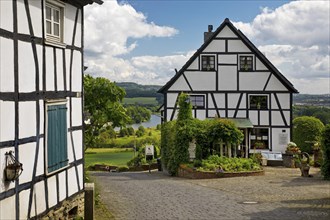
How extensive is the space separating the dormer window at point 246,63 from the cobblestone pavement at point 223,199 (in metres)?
13.1

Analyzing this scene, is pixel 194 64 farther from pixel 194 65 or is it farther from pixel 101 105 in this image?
pixel 101 105

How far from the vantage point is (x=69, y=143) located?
11.8 m

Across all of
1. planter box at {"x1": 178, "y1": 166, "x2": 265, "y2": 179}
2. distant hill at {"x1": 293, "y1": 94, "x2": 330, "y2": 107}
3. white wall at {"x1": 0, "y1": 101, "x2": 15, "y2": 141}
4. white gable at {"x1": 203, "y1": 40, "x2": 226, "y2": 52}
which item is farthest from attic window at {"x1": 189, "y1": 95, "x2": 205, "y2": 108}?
distant hill at {"x1": 293, "y1": 94, "x2": 330, "y2": 107}

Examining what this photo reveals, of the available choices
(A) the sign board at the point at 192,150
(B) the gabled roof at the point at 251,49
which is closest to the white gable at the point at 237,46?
(B) the gabled roof at the point at 251,49

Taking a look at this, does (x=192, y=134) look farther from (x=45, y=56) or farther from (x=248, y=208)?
(x=45, y=56)

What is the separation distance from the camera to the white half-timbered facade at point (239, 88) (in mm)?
32594

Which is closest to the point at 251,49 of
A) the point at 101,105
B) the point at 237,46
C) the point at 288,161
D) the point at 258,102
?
the point at 237,46

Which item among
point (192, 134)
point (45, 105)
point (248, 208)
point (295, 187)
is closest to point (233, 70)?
point (192, 134)

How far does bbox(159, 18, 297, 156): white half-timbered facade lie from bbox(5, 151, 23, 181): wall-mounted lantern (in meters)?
24.6

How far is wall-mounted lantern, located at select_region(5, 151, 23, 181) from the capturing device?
28.2ft

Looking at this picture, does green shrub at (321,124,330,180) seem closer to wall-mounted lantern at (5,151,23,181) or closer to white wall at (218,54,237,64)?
white wall at (218,54,237,64)

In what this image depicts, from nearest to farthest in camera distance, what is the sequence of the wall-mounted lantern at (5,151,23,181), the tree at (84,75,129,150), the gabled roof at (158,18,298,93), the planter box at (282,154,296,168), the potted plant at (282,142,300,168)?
1. the wall-mounted lantern at (5,151,23,181)
2. the potted plant at (282,142,300,168)
3. the planter box at (282,154,296,168)
4. the tree at (84,75,129,150)
5. the gabled roof at (158,18,298,93)

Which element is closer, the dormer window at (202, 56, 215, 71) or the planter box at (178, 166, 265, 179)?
the planter box at (178, 166, 265, 179)

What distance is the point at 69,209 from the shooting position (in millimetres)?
11711
